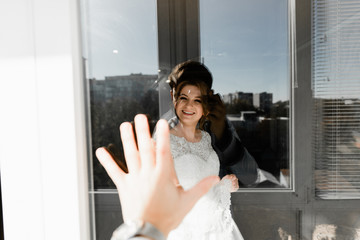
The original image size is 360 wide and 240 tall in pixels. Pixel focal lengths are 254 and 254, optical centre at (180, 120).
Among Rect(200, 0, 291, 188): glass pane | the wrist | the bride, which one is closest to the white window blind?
Rect(200, 0, 291, 188): glass pane

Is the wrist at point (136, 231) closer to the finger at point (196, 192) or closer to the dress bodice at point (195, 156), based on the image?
the finger at point (196, 192)

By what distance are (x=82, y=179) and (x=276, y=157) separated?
22.6 inches

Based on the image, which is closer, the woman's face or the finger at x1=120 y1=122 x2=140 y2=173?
the finger at x1=120 y1=122 x2=140 y2=173

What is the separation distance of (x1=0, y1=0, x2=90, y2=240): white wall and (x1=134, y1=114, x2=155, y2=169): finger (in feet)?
0.89

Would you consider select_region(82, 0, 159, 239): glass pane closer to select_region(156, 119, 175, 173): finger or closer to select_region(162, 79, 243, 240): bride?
select_region(162, 79, 243, 240): bride

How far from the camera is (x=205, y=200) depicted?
791mm

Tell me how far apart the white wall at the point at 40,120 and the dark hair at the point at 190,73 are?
0.27 metres

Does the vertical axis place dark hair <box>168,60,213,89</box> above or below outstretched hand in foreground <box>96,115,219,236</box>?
above

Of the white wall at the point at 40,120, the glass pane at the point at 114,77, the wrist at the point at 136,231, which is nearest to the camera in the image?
the wrist at the point at 136,231

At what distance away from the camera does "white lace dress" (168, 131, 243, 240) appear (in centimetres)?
77

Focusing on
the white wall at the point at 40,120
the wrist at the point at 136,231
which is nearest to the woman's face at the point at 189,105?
the white wall at the point at 40,120

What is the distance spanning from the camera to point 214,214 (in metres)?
0.81

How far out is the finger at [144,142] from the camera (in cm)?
40

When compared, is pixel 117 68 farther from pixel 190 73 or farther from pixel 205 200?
pixel 205 200
